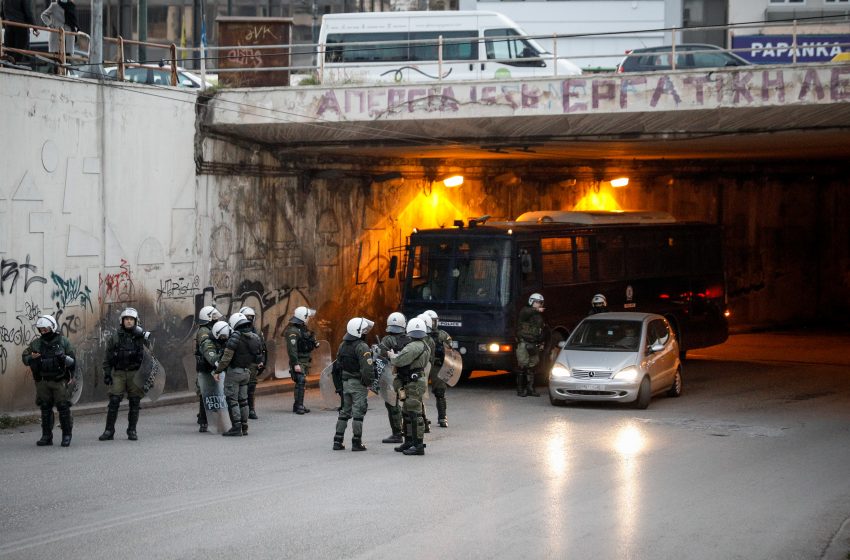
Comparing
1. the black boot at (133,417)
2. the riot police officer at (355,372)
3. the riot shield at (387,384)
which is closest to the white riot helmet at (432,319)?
the riot shield at (387,384)

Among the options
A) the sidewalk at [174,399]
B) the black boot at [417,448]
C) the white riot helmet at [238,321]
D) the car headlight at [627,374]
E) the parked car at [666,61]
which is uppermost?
the parked car at [666,61]

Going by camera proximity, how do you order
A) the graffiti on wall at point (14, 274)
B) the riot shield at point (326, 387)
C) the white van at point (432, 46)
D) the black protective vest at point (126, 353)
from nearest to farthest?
the black protective vest at point (126, 353) → the riot shield at point (326, 387) → the graffiti on wall at point (14, 274) → the white van at point (432, 46)

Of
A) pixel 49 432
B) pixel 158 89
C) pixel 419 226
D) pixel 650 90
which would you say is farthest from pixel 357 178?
pixel 49 432

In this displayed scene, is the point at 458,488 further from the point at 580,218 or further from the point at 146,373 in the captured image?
the point at 580,218

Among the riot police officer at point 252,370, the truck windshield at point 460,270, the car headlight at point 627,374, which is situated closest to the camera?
the riot police officer at point 252,370

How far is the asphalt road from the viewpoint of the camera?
9289 millimetres

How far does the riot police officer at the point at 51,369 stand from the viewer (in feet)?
46.3

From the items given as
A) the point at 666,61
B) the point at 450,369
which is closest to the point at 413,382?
the point at 450,369

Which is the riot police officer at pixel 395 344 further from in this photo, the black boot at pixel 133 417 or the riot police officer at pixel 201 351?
the black boot at pixel 133 417

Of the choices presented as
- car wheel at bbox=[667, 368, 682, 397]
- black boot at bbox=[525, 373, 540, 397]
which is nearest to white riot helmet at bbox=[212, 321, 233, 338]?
black boot at bbox=[525, 373, 540, 397]

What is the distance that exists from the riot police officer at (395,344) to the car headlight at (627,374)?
4771mm

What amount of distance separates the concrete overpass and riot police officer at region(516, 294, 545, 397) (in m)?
3.41

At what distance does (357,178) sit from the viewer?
25656mm

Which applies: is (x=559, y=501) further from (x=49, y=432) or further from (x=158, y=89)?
(x=158, y=89)
